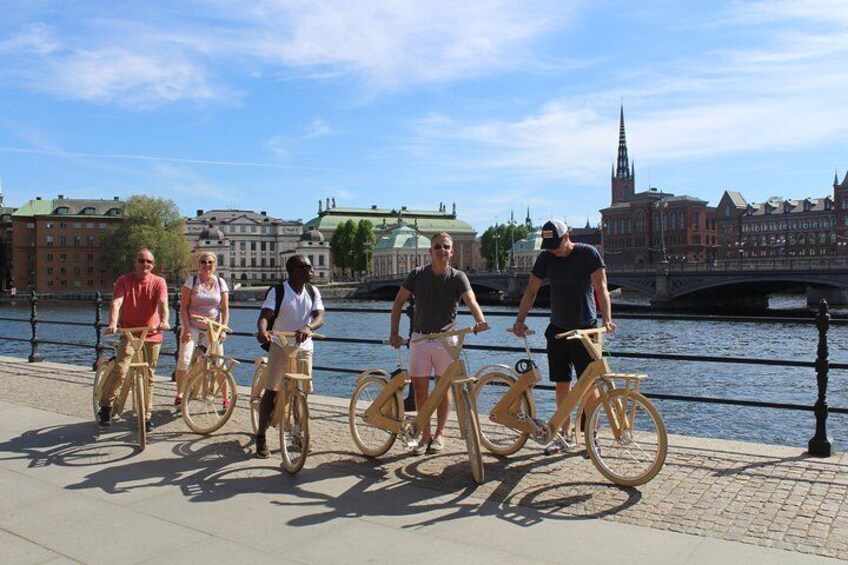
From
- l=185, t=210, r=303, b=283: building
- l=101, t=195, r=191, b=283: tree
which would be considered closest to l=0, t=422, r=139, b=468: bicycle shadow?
l=101, t=195, r=191, b=283: tree

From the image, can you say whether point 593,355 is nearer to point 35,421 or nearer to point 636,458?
point 636,458

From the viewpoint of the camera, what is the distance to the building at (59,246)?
120938 millimetres

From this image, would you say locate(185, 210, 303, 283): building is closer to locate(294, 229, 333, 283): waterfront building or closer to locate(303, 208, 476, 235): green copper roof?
locate(294, 229, 333, 283): waterfront building

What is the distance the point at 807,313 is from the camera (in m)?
57.9

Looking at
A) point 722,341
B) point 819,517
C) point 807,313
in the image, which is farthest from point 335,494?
point 807,313

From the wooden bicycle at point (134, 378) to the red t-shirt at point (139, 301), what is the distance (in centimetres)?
13

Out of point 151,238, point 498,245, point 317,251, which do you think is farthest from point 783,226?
point 151,238

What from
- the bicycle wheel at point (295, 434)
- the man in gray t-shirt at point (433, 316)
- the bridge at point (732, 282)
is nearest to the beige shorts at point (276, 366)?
the bicycle wheel at point (295, 434)

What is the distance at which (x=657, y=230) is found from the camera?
482ft

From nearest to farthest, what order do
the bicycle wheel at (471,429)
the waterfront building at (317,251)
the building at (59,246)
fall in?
the bicycle wheel at (471,429)
the building at (59,246)
the waterfront building at (317,251)

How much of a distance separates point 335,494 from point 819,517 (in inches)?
120

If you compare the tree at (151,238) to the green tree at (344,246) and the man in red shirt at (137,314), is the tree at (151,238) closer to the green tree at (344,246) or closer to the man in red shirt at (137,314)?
the green tree at (344,246)

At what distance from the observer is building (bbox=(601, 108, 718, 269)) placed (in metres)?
144

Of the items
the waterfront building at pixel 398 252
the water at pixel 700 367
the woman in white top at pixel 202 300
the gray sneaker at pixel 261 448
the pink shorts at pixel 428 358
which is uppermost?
the waterfront building at pixel 398 252
